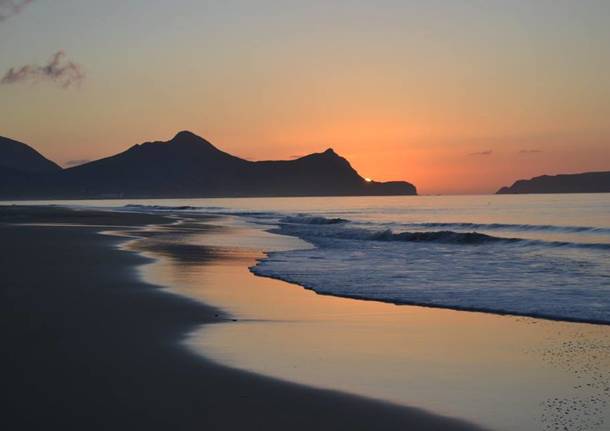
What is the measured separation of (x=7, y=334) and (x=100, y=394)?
377cm

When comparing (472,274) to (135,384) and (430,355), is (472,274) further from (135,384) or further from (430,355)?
(135,384)

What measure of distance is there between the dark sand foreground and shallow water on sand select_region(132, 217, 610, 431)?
47 cm

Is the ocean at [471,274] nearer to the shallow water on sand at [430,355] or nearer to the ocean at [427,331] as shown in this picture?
the ocean at [427,331]

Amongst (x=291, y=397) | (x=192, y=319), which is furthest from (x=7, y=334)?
(x=291, y=397)

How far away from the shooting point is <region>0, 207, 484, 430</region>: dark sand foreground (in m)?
6.27

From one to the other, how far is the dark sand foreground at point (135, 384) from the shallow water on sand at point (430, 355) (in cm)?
47

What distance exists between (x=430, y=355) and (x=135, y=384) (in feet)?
13.2

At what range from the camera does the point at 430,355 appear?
29.8ft

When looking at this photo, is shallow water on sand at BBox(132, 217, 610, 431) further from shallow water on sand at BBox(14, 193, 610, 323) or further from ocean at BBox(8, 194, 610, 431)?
shallow water on sand at BBox(14, 193, 610, 323)

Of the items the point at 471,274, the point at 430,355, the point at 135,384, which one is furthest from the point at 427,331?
the point at 471,274

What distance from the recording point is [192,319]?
11.7 metres

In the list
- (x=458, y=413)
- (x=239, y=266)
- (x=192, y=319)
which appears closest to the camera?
(x=458, y=413)

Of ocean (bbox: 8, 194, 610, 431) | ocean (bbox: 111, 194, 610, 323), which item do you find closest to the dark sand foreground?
ocean (bbox: 8, 194, 610, 431)

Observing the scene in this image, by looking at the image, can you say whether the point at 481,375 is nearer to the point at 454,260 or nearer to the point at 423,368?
the point at 423,368
